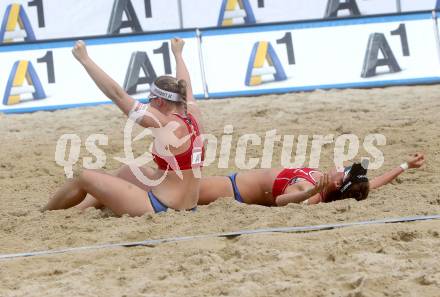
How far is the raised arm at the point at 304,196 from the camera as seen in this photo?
636 cm

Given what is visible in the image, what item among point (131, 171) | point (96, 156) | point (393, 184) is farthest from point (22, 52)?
point (393, 184)

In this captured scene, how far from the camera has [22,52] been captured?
11422 millimetres

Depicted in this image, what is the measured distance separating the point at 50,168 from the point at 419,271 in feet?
15.4

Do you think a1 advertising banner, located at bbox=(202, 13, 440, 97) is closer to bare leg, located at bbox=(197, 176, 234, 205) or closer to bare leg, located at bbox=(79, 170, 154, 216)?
bare leg, located at bbox=(197, 176, 234, 205)

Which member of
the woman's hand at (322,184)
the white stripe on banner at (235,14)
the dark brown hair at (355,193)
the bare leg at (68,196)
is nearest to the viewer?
the woman's hand at (322,184)

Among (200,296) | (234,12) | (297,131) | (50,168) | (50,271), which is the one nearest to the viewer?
(200,296)

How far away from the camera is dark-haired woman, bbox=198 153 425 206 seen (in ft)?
22.0

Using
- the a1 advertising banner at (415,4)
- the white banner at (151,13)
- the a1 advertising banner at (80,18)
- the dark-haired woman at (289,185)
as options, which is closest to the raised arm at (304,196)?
the dark-haired woman at (289,185)

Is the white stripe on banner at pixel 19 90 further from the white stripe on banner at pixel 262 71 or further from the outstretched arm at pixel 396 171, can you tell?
the outstretched arm at pixel 396 171

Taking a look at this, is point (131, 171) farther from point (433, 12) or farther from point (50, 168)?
point (433, 12)

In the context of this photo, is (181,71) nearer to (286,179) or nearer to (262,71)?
(286,179)

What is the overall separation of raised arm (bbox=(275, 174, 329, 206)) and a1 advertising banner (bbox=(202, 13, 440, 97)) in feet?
15.6

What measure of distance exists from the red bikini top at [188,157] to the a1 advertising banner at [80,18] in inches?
236

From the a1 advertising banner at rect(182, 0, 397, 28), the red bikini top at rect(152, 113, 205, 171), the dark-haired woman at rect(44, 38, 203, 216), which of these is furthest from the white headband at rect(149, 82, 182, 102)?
the a1 advertising banner at rect(182, 0, 397, 28)
